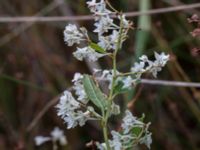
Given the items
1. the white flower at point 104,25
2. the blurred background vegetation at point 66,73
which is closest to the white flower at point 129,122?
the white flower at point 104,25

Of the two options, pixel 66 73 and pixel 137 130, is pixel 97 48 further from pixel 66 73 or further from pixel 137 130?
pixel 66 73

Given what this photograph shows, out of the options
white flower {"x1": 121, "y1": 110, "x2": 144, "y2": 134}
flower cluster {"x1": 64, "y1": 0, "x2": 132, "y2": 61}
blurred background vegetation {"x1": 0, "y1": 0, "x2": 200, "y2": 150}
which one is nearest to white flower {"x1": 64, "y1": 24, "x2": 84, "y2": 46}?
flower cluster {"x1": 64, "y1": 0, "x2": 132, "y2": 61}

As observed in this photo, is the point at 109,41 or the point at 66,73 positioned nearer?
the point at 109,41

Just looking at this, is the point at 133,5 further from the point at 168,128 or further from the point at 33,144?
the point at 33,144

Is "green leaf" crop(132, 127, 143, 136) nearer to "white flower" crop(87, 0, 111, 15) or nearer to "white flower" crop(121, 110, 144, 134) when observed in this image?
"white flower" crop(121, 110, 144, 134)

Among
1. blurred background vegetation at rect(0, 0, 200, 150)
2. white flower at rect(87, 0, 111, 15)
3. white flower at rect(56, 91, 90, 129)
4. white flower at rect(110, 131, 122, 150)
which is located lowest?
white flower at rect(110, 131, 122, 150)

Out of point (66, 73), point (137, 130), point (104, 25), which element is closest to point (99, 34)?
point (104, 25)
